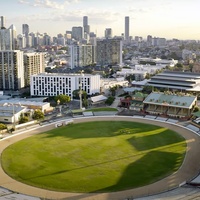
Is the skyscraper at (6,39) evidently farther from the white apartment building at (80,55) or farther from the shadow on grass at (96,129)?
the shadow on grass at (96,129)

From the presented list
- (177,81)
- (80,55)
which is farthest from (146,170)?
(80,55)

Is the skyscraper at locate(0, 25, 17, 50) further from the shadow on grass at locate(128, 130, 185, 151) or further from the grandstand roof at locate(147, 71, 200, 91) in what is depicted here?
the shadow on grass at locate(128, 130, 185, 151)

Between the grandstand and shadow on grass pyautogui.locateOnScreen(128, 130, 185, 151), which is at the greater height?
the grandstand

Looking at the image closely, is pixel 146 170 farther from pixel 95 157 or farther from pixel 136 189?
pixel 95 157

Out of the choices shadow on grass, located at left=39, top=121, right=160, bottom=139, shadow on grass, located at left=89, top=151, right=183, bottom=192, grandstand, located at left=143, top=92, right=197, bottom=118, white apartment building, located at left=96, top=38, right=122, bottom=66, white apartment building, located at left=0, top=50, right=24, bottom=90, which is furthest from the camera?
white apartment building, located at left=96, top=38, right=122, bottom=66

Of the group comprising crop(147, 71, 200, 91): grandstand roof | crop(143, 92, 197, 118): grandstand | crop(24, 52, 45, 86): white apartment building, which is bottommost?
crop(143, 92, 197, 118): grandstand

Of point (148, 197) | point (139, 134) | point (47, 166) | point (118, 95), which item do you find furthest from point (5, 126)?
point (118, 95)

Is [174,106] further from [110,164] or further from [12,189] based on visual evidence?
[12,189]

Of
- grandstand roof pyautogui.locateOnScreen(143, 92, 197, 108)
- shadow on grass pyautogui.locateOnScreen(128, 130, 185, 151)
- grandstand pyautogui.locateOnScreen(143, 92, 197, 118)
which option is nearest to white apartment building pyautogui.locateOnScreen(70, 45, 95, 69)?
grandstand roof pyautogui.locateOnScreen(143, 92, 197, 108)
